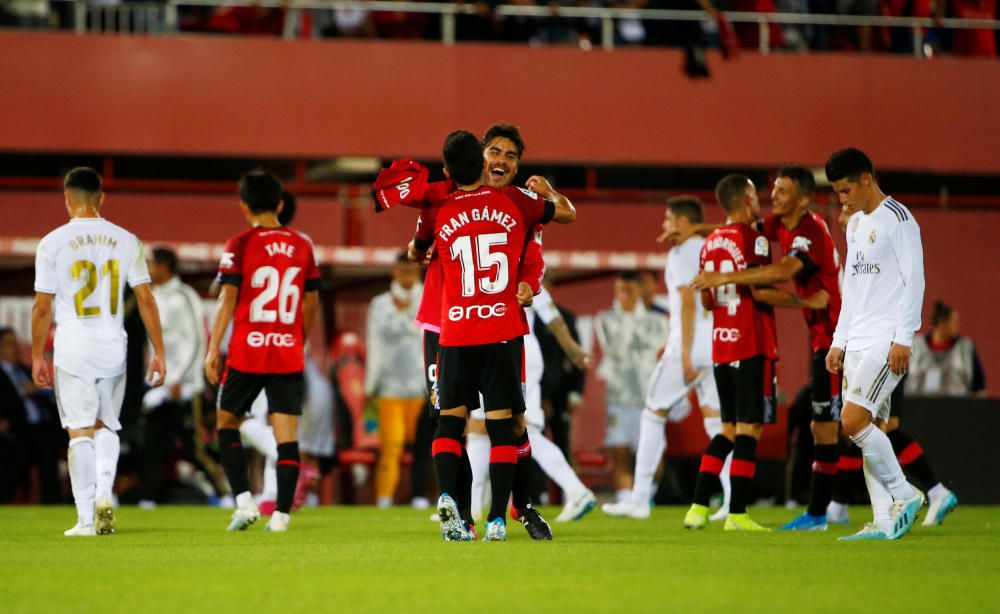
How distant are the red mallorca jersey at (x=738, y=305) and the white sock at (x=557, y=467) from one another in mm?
1751

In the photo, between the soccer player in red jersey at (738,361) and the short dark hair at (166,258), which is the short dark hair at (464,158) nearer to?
the soccer player in red jersey at (738,361)

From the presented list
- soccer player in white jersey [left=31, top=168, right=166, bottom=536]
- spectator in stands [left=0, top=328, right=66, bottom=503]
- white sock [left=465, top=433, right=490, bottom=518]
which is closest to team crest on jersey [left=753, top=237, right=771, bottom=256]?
white sock [left=465, top=433, right=490, bottom=518]

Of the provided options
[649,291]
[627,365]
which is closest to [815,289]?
[649,291]

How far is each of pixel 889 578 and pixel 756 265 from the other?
150 inches

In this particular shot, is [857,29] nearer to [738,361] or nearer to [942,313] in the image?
[942,313]

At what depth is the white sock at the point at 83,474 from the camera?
9.16m

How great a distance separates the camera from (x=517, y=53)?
19672 millimetres

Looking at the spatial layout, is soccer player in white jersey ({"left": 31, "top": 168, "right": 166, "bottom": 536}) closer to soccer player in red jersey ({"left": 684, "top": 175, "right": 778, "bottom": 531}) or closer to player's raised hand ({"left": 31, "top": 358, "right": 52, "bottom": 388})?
player's raised hand ({"left": 31, "top": 358, "right": 52, "bottom": 388})

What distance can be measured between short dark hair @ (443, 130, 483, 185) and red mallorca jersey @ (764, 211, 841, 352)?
2.49m

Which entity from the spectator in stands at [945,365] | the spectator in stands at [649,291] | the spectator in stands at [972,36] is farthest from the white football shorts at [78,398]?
the spectator in stands at [972,36]

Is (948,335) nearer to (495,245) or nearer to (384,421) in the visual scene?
(384,421)

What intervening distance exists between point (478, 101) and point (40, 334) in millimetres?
10837

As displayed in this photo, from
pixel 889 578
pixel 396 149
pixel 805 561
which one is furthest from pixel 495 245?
pixel 396 149

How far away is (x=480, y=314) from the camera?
7859 mm
